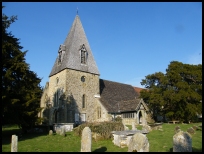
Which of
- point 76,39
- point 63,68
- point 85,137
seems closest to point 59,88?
point 63,68

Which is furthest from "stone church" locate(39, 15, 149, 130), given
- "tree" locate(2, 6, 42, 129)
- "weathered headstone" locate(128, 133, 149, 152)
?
"weathered headstone" locate(128, 133, 149, 152)

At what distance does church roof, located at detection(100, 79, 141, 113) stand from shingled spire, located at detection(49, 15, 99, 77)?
426 centimetres

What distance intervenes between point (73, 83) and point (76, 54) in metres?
4.89

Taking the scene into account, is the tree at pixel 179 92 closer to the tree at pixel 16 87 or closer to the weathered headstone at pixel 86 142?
the tree at pixel 16 87

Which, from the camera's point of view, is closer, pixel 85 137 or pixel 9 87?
pixel 85 137

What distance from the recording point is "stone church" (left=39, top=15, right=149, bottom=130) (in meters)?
28.2

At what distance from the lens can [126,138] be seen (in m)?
12.4

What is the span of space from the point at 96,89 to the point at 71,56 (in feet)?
21.1

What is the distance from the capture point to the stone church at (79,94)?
28.2 metres

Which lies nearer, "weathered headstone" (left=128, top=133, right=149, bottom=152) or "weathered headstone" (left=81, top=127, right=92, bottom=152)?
"weathered headstone" (left=128, top=133, right=149, bottom=152)

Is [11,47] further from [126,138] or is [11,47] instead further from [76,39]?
[76,39]

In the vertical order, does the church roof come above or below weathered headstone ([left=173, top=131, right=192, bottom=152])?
above

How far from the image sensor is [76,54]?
31172 mm

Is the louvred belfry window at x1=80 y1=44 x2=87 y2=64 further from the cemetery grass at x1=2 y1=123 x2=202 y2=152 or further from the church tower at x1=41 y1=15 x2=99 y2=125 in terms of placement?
the cemetery grass at x1=2 y1=123 x2=202 y2=152
